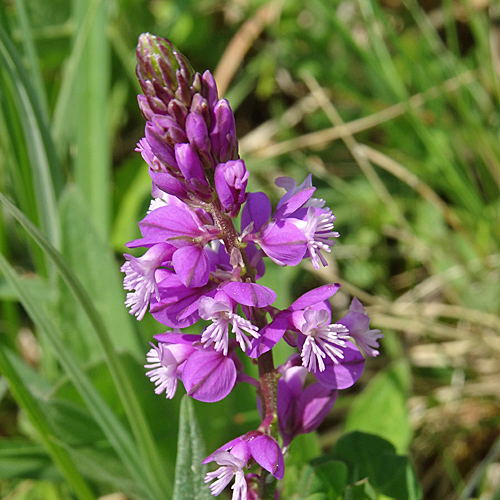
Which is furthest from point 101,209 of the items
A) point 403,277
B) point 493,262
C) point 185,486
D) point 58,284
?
point 493,262

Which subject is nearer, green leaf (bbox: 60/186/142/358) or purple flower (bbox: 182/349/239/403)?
purple flower (bbox: 182/349/239/403)

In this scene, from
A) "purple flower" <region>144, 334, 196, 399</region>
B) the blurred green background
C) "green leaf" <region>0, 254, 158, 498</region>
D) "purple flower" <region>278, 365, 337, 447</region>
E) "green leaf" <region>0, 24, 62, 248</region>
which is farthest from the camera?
"green leaf" <region>0, 24, 62, 248</region>

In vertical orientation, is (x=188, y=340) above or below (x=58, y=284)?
below

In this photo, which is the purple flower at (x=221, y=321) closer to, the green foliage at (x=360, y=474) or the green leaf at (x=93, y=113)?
the green foliage at (x=360, y=474)

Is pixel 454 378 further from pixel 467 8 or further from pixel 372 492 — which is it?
pixel 467 8

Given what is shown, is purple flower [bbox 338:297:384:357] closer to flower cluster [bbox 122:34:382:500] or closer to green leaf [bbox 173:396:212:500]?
flower cluster [bbox 122:34:382:500]

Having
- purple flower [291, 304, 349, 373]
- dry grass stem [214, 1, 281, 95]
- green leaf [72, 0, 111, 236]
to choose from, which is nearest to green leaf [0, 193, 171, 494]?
purple flower [291, 304, 349, 373]
